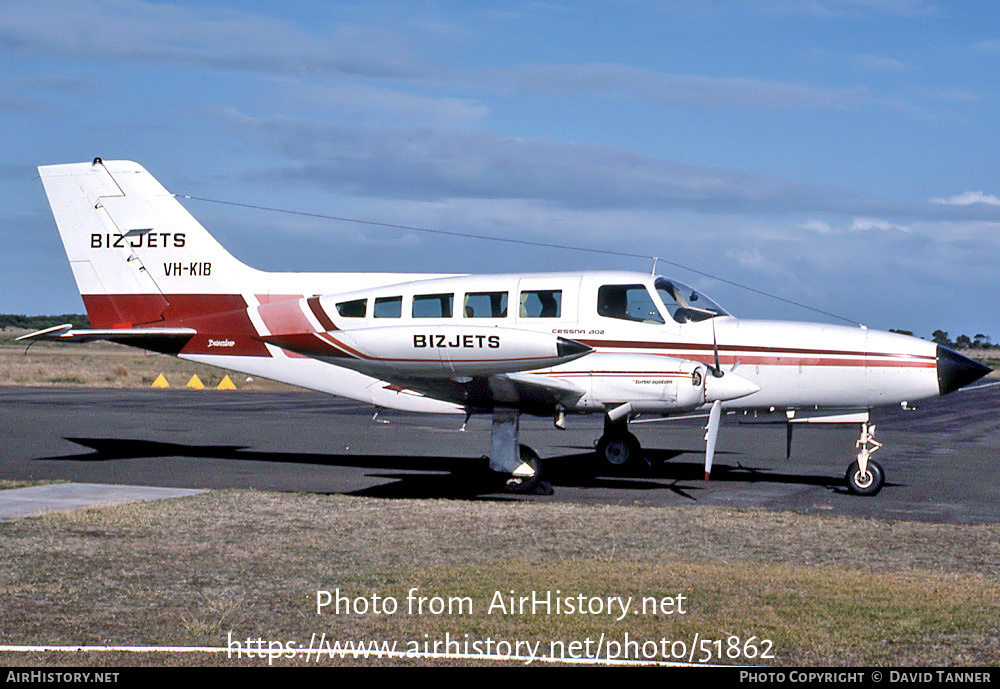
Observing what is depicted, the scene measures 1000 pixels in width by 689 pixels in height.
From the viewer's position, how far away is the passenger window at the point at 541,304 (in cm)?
Result: 1587

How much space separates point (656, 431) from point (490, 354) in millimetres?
14569

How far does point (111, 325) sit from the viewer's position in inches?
739

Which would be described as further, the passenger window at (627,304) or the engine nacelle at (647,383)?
the passenger window at (627,304)

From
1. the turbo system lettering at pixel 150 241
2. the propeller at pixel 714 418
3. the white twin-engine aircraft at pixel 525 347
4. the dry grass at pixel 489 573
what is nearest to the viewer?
the dry grass at pixel 489 573

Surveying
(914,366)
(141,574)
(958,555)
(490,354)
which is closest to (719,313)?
(914,366)

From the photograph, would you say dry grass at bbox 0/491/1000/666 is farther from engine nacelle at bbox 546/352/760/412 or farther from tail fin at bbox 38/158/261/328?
tail fin at bbox 38/158/261/328

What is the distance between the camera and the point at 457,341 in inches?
519

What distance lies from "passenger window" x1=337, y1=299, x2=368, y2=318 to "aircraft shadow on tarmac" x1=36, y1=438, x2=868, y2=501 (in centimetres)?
262

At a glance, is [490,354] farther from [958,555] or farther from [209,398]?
[209,398]

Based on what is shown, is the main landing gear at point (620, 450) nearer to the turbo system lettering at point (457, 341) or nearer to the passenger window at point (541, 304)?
the passenger window at point (541, 304)

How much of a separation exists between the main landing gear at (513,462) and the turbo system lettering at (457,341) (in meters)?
2.25

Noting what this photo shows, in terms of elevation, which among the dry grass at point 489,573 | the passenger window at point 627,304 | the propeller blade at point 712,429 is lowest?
the dry grass at point 489,573

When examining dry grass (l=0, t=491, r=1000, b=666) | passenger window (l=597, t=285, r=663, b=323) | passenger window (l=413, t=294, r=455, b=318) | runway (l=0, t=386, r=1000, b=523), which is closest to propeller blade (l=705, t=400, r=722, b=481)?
runway (l=0, t=386, r=1000, b=523)

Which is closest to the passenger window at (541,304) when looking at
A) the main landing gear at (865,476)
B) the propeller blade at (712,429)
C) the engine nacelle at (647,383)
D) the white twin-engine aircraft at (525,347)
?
the white twin-engine aircraft at (525,347)
